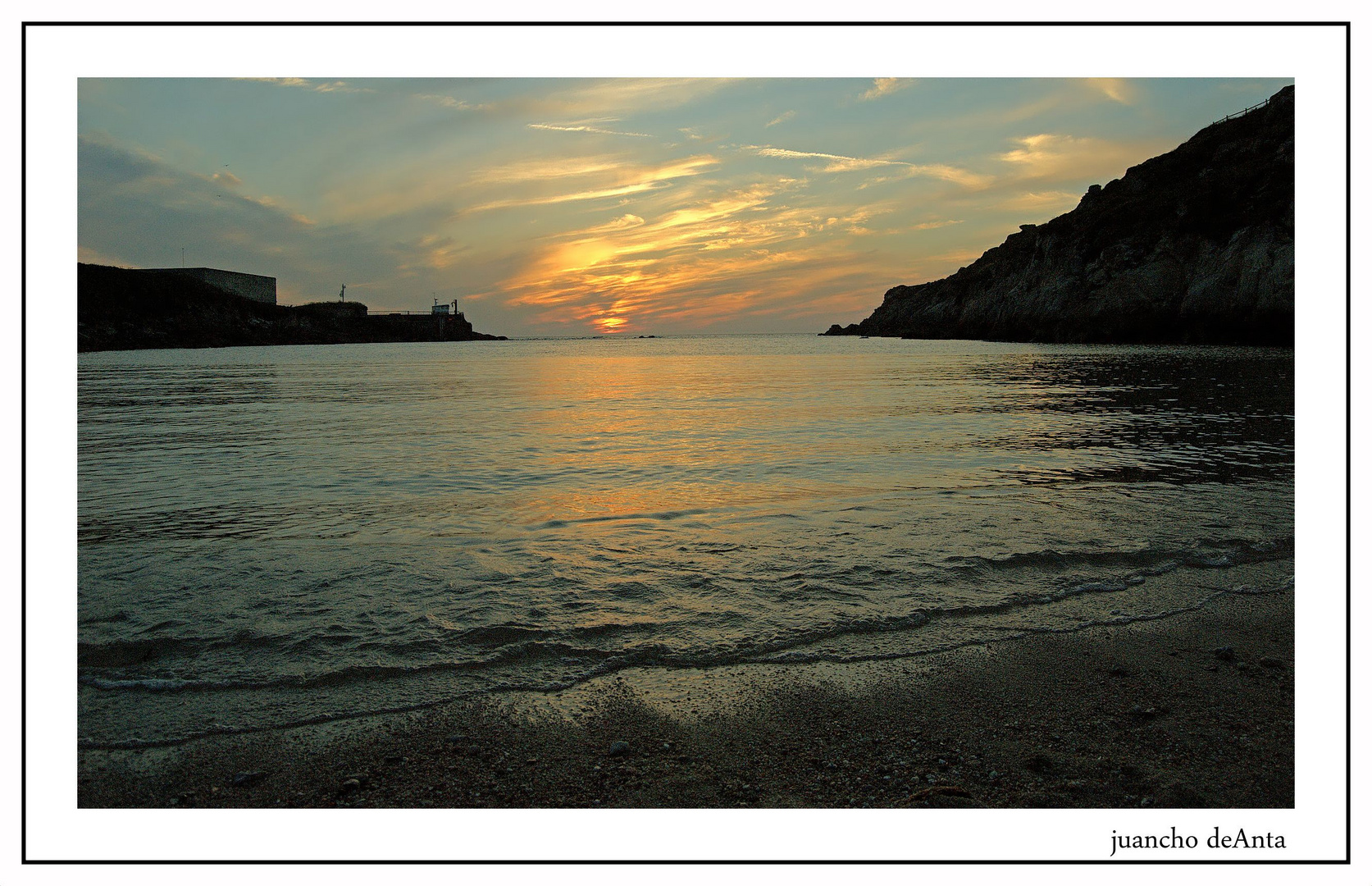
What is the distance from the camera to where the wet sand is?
11.2 ft

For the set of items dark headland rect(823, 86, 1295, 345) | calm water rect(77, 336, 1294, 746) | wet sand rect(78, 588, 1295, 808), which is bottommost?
wet sand rect(78, 588, 1295, 808)

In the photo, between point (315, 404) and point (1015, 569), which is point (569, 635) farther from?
point (315, 404)

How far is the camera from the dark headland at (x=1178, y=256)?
170 ft

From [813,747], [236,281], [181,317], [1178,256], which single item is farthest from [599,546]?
[236,281]

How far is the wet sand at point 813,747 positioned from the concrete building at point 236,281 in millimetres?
134383

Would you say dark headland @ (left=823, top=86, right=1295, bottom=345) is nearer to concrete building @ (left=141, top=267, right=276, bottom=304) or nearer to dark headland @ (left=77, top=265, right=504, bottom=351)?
dark headland @ (left=77, top=265, right=504, bottom=351)

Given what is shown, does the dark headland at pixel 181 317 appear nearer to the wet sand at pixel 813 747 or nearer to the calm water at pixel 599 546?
the calm water at pixel 599 546


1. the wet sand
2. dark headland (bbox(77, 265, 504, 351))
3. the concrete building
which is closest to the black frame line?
the wet sand

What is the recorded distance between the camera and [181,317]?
3989 inches

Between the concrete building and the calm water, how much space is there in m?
126

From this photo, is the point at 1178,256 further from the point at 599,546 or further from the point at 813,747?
the point at 813,747
